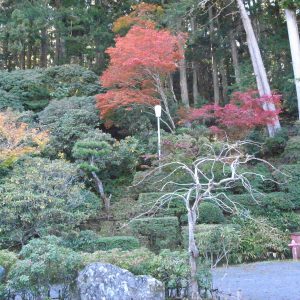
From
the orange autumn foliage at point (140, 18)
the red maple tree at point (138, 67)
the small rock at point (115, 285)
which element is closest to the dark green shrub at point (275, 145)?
the red maple tree at point (138, 67)

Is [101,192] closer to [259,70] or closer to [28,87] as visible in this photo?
[28,87]

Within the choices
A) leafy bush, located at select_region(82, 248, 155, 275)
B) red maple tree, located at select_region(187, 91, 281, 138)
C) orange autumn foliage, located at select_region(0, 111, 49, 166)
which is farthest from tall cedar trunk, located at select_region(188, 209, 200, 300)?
red maple tree, located at select_region(187, 91, 281, 138)

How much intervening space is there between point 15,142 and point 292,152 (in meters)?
9.13

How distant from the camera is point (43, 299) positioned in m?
5.74

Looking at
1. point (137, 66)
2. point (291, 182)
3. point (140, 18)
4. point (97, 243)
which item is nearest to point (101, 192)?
point (97, 243)

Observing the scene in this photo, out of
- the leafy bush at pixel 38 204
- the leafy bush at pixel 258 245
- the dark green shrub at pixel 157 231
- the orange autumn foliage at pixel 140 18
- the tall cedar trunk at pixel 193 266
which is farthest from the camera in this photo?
the orange autumn foliage at pixel 140 18

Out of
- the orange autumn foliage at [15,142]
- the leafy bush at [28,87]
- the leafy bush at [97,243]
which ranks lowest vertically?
the leafy bush at [97,243]

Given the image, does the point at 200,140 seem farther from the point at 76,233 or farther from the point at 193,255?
the point at 193,255

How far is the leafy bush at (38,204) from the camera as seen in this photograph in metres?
9.40

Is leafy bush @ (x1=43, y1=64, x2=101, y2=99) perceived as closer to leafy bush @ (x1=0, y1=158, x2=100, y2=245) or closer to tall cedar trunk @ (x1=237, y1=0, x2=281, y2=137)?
tall cedar trunk @ (x1=237, y1=0, x2=281, y2=137)

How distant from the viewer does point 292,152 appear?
577 inches

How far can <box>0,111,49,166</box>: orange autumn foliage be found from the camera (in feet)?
37.1

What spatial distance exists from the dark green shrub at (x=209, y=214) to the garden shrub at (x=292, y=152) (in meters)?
4.40

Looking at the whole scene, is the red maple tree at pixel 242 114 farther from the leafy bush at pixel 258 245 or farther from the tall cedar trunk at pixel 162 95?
the leafy bush at pixel 258 245
